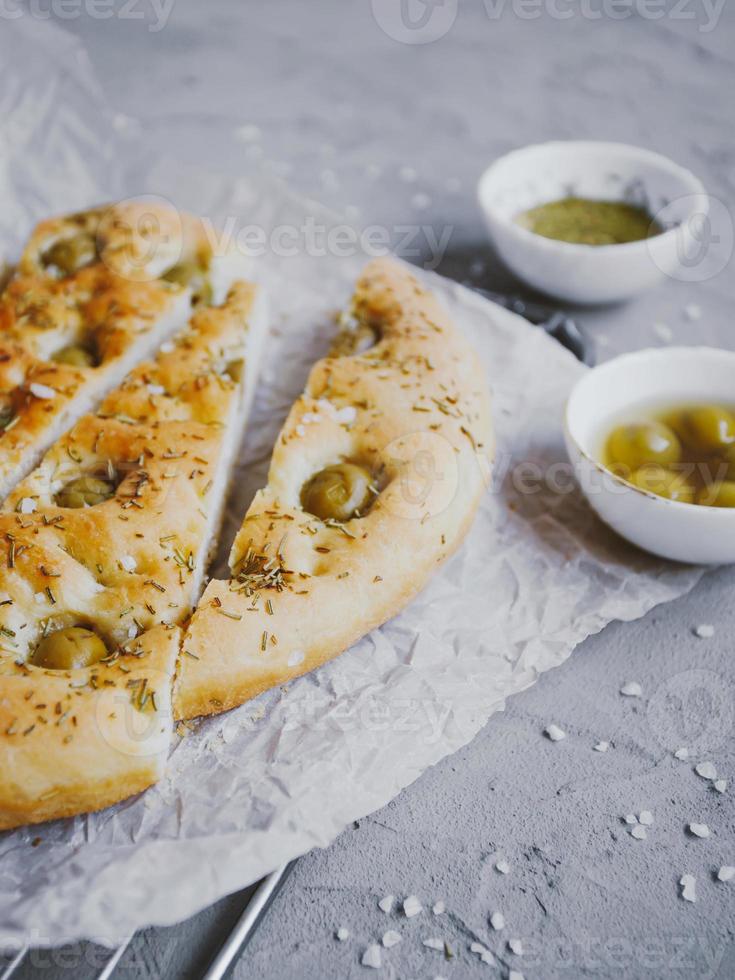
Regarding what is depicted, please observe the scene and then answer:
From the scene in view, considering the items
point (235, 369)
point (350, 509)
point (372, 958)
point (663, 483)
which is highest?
point (663, 483)

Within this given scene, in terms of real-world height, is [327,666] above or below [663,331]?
below

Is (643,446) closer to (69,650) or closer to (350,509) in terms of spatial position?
(350,509)

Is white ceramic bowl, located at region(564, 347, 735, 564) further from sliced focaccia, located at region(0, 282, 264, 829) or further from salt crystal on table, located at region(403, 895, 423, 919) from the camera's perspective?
salt crystal on table, located at region(403, 895, 423, 919)

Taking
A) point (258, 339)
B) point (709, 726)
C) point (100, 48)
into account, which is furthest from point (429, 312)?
point (100, 48)

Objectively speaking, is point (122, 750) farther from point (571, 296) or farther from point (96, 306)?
point (571, 296)

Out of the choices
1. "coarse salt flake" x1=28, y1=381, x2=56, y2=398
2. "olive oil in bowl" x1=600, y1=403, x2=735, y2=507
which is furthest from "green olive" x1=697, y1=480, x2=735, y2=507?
"coarse salt flake" x1=28, y1=381, x2=56, y2=398

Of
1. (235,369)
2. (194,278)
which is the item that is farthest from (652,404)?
(194,278)

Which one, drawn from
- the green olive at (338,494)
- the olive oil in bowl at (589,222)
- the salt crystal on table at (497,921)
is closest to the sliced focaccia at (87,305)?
the green olive at (338,494)
